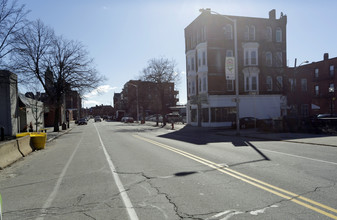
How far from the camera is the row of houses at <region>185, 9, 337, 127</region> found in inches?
1470

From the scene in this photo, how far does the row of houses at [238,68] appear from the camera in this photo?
123ft

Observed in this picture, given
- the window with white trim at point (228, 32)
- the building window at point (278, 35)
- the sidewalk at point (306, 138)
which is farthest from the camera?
the building window at point (278, 35)

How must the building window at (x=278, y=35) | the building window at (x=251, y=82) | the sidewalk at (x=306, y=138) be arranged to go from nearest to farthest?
the sidewalk at (x=306, y=138), the building window at (x=251, y=82), the building window at (x=278, y=35)

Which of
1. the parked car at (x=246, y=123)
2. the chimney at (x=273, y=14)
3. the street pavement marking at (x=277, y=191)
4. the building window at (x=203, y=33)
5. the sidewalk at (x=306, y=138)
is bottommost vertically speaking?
the sidewalk at (x=306, y=138)

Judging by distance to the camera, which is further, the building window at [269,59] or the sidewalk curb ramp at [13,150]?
the building window at [269,59]

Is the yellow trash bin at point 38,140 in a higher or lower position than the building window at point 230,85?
lower

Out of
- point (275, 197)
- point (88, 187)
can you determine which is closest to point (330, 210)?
point (275, 197)

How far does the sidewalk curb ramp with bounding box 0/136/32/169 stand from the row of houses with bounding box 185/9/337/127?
25.4 meters

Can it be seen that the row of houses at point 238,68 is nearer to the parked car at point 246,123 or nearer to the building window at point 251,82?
the building window at point 251,82

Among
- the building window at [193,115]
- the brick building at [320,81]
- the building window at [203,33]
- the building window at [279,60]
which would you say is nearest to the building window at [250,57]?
the building window at [279,60]

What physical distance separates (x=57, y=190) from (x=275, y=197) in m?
5.16

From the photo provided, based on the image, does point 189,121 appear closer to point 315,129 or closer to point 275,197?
point 315,129

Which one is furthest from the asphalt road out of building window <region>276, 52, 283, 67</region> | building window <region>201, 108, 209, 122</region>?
building window <region>276, 52, 283, 67</region>

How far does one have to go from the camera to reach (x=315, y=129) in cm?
2273
